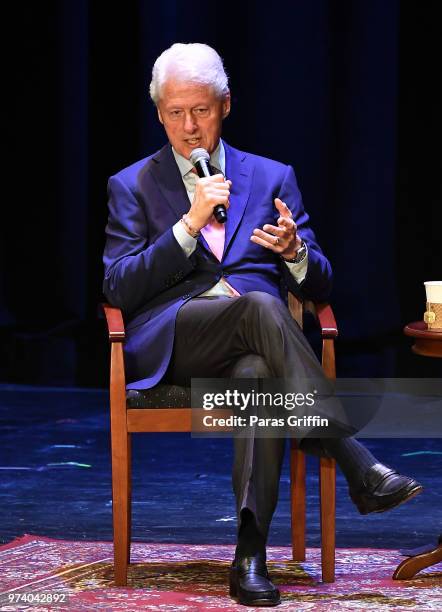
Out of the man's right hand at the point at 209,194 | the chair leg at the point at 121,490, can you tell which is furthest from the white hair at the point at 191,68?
the chair leg at the point at 121,490

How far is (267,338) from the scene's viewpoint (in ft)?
9.72

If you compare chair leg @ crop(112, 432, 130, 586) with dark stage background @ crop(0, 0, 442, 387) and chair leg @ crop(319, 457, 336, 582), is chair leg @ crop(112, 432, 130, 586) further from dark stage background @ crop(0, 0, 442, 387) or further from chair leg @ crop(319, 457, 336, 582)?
dark stage background @ crop(0, 0, 442, 387)

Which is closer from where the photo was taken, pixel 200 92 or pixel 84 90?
pixel 200 92

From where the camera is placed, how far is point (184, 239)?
124 inches

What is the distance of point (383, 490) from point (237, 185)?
36.5 inches

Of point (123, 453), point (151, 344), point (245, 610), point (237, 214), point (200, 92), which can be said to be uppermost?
point (200, 92)

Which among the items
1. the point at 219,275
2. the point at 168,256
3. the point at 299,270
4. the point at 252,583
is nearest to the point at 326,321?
the point at 299,270

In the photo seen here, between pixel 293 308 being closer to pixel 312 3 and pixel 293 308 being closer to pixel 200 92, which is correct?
pixel 200 92

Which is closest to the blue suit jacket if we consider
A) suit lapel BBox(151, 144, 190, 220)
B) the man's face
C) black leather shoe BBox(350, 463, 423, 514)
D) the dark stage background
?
suit lapel BBox(151, 144, 190, 220)

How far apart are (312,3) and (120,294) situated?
9.08 feet

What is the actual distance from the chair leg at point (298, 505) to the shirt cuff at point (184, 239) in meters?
0.56

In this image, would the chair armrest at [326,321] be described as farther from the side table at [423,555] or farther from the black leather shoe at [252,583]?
the black leather shoe at [252,583]

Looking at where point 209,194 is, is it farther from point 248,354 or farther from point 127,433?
point 127,433

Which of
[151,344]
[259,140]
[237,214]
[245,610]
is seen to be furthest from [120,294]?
[259,140]
